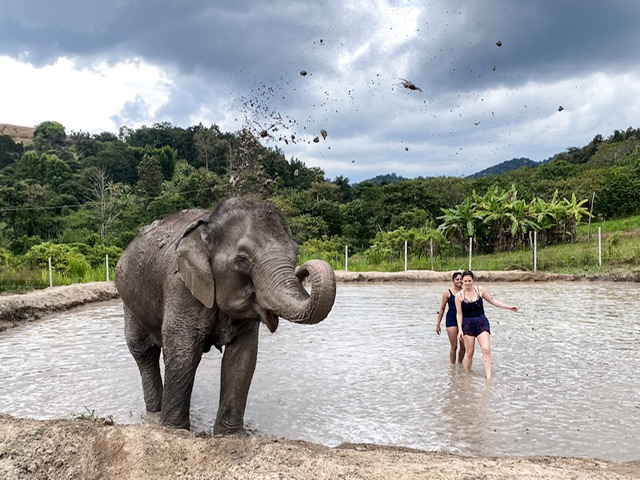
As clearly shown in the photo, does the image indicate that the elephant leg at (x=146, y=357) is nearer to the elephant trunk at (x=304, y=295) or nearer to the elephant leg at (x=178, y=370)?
the elephant leg at (x=178, y=370)

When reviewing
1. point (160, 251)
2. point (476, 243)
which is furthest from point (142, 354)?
point (476, 243)

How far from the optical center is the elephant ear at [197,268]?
437cm

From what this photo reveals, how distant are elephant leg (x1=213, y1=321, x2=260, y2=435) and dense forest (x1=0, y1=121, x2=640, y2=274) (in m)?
13.4

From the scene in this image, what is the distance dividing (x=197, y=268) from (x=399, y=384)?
11.7ft

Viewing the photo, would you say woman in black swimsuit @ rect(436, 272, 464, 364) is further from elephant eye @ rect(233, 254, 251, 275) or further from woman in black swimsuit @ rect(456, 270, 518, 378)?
elephant eye @ rect(233, 254, 251, 275)

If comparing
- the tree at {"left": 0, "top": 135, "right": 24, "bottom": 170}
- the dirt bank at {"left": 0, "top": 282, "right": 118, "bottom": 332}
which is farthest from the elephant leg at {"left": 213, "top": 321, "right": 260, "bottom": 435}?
the tree at {"left": 0, "top": 135, "right": 24, "bottom": 170}

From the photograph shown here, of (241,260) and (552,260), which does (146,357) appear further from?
(552,260)

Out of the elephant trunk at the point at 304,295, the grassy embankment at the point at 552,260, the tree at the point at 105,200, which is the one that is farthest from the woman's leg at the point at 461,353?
the tree at the point at 105,200

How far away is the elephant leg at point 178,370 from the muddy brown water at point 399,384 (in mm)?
1079

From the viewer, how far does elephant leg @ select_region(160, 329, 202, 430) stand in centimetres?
464

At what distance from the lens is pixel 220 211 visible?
452 cm

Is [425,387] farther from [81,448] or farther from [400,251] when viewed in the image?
[400,251]

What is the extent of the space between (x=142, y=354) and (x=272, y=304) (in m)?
2.26

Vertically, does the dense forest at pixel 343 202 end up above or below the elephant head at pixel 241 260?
above
